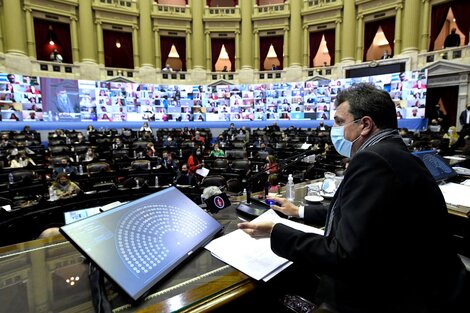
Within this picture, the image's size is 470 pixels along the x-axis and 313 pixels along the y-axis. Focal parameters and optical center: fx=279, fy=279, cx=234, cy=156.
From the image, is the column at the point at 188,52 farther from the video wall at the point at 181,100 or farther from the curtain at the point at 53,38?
the curtain at the point at 53,38

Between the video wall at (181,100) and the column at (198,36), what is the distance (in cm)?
231

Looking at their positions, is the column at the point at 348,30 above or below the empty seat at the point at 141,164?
above

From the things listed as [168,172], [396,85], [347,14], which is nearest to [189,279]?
[168,172]

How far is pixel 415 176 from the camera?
1016 millimetres

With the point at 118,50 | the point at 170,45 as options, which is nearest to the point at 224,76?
the point at 170,45

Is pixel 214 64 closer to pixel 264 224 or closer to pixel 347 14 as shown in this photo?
pixel 347 14

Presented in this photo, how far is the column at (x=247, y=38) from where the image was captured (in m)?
20.0

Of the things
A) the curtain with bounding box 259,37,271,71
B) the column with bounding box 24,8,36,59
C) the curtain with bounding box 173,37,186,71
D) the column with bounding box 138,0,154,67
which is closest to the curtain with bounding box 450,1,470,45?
the curtain with bounding box 259,37,271,71

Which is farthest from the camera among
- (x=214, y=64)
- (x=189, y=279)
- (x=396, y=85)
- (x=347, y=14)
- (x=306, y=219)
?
(x=214, y=64)

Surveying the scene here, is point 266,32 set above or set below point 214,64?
above

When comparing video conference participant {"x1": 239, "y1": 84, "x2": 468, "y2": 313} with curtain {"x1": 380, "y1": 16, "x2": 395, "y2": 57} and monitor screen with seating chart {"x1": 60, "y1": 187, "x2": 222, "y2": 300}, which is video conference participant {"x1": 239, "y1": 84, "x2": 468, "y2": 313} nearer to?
monitor screen with seating chart {"x1": 60, "y1": 187, "x2": 222, "y2": 300}

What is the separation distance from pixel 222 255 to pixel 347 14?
20.7m

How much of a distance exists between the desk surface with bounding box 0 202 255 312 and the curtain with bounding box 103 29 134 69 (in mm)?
20785

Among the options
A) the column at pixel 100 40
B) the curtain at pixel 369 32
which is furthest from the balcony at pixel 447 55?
the column at pixel 100 40
